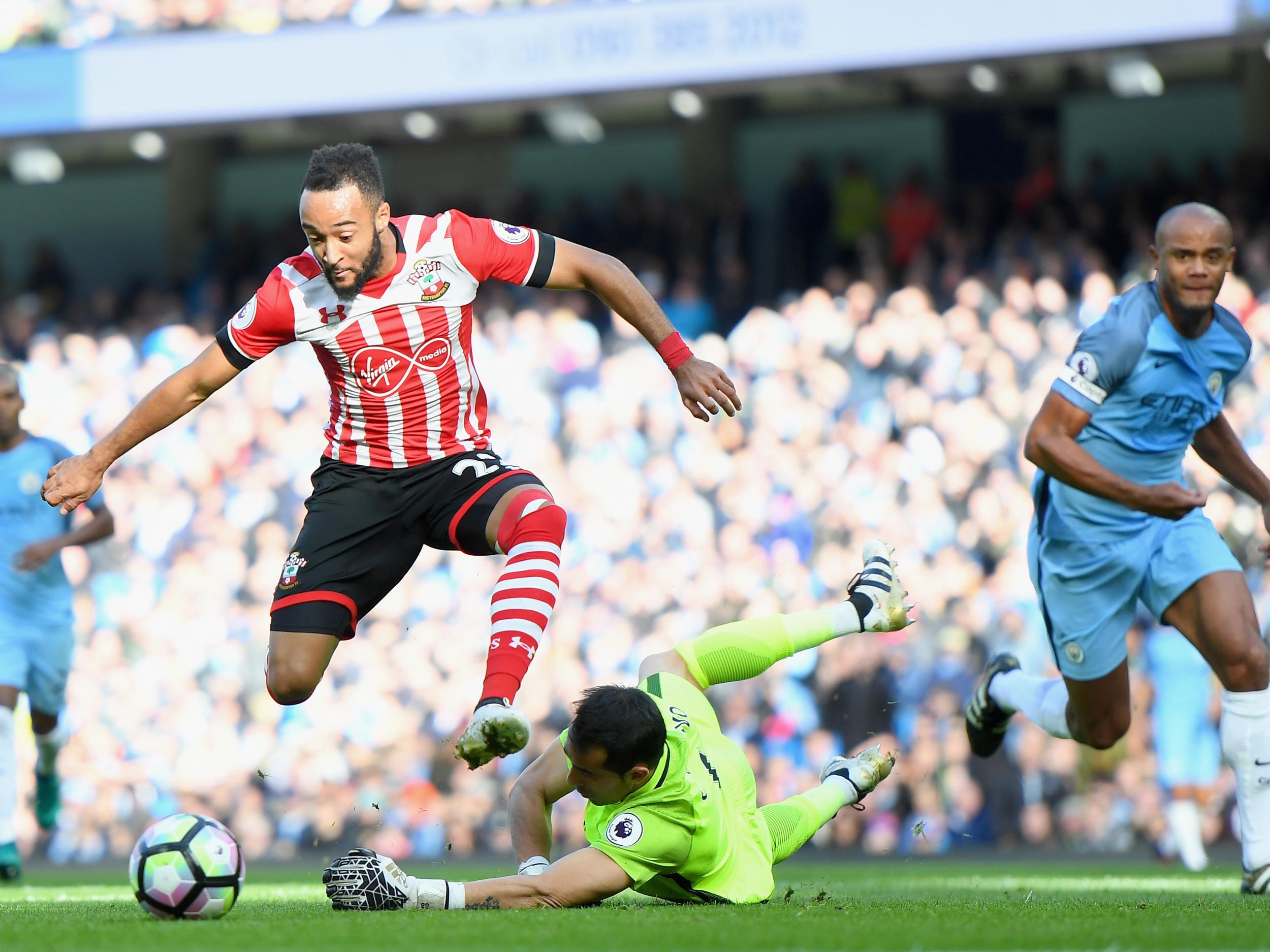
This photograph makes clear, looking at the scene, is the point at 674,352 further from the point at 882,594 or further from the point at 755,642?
the point at 882,594

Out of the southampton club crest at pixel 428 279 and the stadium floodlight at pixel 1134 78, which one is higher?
the stadium floodlight at pixel 1134 78

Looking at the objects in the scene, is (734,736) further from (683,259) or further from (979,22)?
(979,22)

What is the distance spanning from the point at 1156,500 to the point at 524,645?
7.09ft

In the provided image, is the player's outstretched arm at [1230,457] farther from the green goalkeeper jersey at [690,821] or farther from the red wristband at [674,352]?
the green goalkeeper jersey at [690,821]

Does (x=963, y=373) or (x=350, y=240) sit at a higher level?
(x=963, y=373)

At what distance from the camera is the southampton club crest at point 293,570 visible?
6230 mm

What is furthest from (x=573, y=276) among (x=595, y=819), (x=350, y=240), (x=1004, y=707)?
(x=1004, y=707)

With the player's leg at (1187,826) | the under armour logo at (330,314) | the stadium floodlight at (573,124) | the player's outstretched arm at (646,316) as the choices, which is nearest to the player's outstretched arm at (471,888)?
the player's outstretched arm at (646,316)

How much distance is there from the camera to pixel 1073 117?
A: 15000 millimetres

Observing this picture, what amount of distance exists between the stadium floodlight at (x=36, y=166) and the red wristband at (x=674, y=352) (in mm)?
11061

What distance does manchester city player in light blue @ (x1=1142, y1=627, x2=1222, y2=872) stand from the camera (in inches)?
372

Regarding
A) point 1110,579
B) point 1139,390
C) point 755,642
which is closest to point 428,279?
point 755,642

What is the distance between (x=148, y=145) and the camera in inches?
635

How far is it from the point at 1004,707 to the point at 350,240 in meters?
3.52
